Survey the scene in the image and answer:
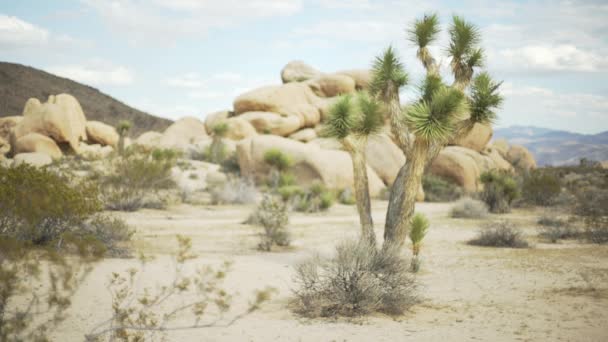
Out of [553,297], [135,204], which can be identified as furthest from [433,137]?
[135,204]

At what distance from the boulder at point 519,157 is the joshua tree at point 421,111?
33.8 metres

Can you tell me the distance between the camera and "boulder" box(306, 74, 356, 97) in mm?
39062

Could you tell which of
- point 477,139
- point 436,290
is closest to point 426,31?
point 436,290

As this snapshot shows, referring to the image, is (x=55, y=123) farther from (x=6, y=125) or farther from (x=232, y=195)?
(x=232, y=195)

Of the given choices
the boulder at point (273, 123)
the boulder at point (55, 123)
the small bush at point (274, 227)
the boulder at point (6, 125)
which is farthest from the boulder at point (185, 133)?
the small bush at point (274, 227)

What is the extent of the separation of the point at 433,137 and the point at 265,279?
3688 mm

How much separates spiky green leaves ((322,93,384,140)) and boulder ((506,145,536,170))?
1363 inches

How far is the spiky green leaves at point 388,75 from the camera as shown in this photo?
9.88 meters

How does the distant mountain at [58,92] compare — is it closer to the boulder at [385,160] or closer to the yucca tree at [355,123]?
the boulder at [385,160]

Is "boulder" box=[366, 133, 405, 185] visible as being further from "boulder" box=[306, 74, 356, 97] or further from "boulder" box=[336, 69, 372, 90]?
"boulder" box=[336, 69, 372, 90]

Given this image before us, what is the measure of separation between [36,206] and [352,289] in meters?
4.62

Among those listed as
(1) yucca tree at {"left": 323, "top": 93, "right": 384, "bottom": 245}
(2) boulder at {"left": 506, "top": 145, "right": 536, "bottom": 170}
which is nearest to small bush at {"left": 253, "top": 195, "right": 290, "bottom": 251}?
(1) yucca tree at {"left": 323, "top": 93, "right": 384, "bottom": 245}

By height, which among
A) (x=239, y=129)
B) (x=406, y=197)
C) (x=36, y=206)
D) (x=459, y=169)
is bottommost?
(x=36, y=206)

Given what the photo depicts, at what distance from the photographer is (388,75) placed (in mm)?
9930
